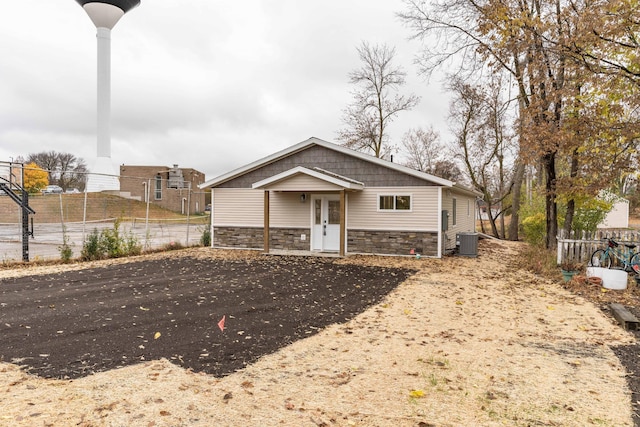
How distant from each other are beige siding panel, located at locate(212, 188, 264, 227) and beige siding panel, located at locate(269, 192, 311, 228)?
0.52m

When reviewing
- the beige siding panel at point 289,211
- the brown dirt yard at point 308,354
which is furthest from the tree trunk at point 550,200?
the beige siding panel at point 289,211

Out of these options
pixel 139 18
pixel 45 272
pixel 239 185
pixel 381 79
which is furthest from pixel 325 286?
pixel 139 18

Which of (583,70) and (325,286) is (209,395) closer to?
(325,286)

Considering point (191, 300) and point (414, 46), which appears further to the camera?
point (414, 46)

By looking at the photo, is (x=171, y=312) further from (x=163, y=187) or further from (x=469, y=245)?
(x=163, y=187)

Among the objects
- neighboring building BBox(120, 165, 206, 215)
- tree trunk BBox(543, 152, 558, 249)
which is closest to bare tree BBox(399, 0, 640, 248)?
tree trunk BBox(543, 152, 558, 249)

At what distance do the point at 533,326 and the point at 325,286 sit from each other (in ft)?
14.0

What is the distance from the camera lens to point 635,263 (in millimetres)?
9641

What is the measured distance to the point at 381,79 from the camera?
1167 inches

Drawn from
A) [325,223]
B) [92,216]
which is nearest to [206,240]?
[325,223]

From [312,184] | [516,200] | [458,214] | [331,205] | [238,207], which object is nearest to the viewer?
[312,184]

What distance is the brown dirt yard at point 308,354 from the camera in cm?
343

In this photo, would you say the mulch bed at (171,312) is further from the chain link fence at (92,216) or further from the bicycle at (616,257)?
the bicycle at (616,257)

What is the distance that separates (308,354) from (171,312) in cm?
283
